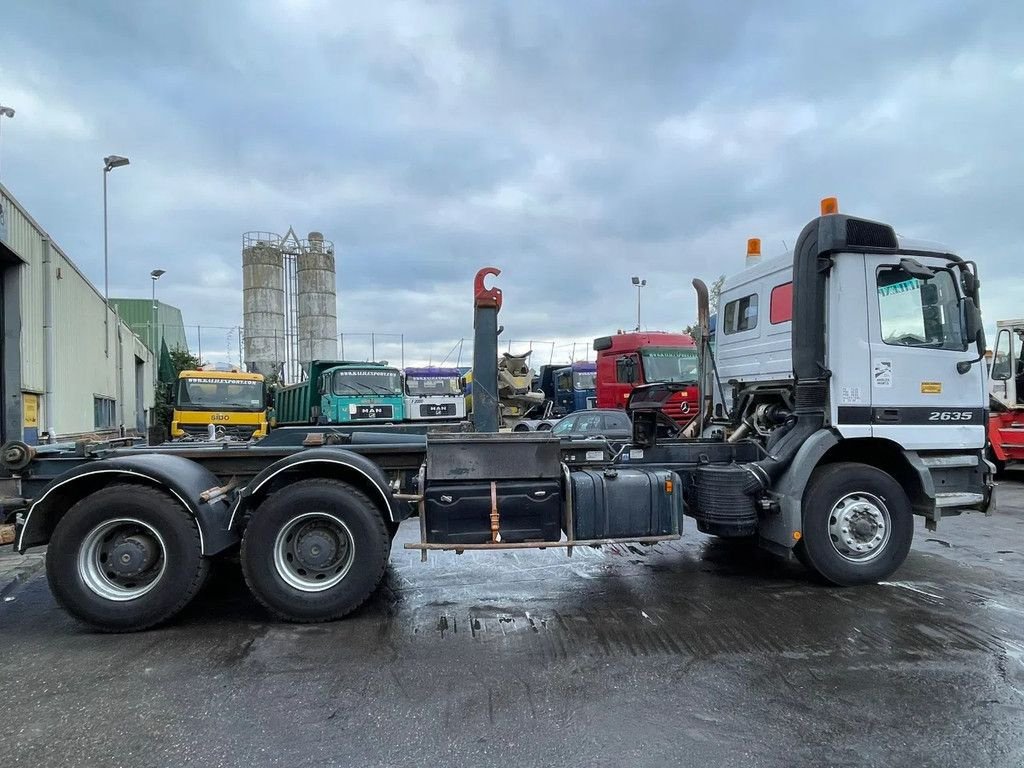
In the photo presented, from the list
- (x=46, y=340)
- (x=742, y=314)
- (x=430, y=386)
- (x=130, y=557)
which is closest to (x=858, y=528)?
(x=742, y=314)

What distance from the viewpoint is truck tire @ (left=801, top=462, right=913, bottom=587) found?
5699mm

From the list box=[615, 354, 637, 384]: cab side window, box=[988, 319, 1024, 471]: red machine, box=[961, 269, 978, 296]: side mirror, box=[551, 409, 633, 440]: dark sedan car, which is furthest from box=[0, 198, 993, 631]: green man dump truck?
box=[615, 354, 637, 384]: cab side window

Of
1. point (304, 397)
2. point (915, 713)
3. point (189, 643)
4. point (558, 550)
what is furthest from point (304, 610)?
point (304, 397)

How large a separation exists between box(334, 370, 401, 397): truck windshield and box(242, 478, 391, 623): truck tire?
1187cm

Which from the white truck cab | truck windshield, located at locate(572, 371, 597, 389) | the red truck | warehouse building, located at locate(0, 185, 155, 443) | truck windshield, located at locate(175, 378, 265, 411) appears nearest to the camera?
the white truck cab

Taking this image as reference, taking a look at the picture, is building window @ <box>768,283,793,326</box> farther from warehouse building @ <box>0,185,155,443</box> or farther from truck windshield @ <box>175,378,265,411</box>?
truck windshield @ <box>175,378,265,411</box>

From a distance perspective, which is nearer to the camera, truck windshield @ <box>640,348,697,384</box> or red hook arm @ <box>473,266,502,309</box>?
red hook arm @ <box>473,266,502,309</box>

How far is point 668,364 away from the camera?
1745 centimetres

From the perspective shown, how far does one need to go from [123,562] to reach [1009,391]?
1509 cm

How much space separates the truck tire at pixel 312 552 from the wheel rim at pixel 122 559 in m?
0.67

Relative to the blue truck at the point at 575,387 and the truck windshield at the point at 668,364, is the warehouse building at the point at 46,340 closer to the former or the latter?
the truck windshield at the point at 668,364

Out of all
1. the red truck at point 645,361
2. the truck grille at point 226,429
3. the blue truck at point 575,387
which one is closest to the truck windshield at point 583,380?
the blue truck at point 575,387

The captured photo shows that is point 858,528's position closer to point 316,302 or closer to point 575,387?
point 575,387

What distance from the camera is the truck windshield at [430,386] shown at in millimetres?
19906
